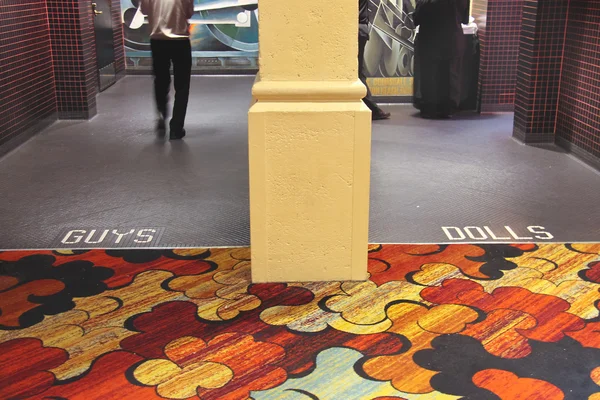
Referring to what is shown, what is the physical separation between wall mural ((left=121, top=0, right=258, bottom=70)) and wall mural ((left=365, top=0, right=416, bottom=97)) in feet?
8.89

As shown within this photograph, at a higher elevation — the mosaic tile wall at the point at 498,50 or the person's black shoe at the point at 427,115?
the mosaic tile wall at the point at 498,50

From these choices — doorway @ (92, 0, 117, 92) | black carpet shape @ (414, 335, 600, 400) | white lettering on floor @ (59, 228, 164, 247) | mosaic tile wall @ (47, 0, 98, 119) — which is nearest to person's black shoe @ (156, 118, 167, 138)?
mosaic tile wall @ (47, 0, 98, 119)

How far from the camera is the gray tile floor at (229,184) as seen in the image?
3.98 meters

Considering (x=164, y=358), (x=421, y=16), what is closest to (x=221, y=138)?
(x=421, y=16)

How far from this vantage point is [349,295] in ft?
10.3

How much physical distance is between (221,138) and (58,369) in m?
3.76

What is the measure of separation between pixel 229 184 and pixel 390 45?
11.0ft

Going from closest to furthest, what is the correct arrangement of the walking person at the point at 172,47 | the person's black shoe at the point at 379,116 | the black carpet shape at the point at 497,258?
the black carpet shape at the point at 497,258
the walking person at the point at 172,47
the person's black shoe at the point at 379,116

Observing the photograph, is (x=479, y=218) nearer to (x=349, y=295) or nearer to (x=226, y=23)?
(x=349, y=295)

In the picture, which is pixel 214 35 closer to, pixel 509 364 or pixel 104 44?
pixel 104 44

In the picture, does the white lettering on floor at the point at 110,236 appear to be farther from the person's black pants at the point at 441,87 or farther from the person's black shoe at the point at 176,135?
the person's black pants at the point at 441,87

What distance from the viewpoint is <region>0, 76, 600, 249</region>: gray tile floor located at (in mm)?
3982

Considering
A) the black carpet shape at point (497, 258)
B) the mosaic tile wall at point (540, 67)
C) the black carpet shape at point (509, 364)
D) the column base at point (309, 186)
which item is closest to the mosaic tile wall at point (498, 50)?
the mosaic tile wall at point (540, 67)

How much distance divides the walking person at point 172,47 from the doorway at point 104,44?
2.29m
